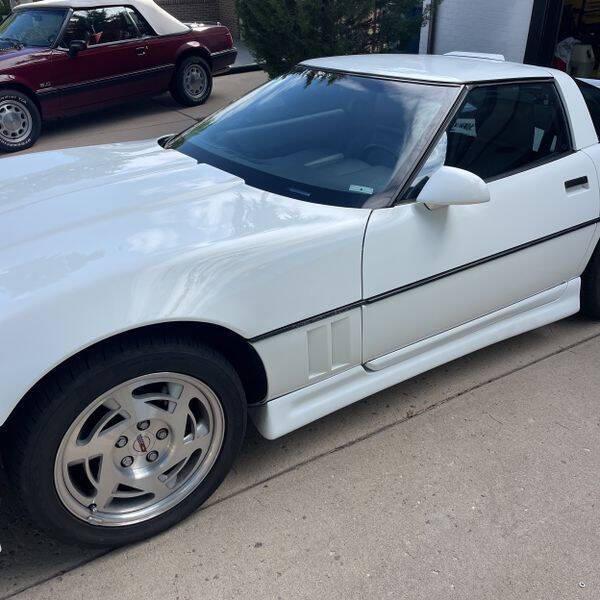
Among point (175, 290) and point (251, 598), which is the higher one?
point (175, 290)

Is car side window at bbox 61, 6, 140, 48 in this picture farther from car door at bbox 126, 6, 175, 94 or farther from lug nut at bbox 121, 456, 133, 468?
lug nut at bbox 121, 456, 133, 468

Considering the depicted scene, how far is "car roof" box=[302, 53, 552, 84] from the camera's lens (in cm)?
276

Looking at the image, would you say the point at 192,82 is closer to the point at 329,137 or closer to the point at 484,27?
the point at 484,27

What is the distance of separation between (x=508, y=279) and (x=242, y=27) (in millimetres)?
5683

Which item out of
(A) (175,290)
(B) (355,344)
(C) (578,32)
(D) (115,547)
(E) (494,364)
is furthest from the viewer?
(C) (578,32)

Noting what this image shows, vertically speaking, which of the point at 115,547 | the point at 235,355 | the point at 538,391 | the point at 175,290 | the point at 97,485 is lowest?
the point at 538,391

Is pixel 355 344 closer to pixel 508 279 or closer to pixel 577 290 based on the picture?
pixel 508 279

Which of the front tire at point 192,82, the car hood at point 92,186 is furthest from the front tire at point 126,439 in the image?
the front tire at point 192,82

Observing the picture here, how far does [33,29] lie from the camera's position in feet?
25.6

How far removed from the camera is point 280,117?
294 centimetres

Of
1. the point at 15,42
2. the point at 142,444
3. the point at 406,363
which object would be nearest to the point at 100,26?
the point at 15,42

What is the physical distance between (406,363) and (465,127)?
3.36ft

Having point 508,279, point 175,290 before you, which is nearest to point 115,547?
point 175,290

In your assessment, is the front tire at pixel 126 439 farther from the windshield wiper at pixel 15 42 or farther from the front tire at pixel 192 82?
the front tire at pixel 192 82
